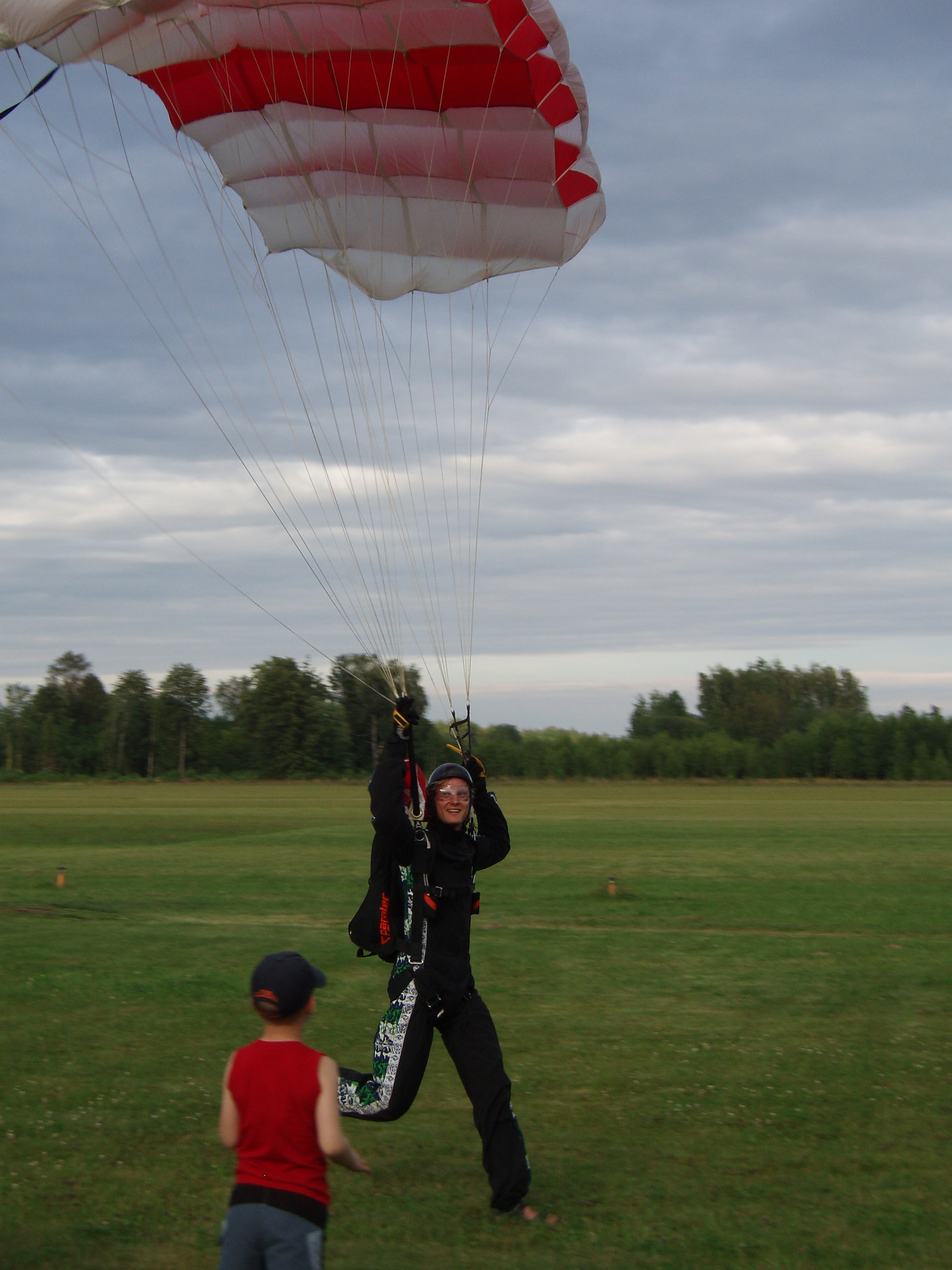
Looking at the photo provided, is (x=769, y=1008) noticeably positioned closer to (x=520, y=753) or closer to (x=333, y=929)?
(x=333, y=929)

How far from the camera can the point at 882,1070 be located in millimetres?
7559

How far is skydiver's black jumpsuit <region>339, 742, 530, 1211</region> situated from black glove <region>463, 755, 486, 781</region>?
497 mm

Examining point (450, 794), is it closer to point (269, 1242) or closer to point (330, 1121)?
point (330, 1121)

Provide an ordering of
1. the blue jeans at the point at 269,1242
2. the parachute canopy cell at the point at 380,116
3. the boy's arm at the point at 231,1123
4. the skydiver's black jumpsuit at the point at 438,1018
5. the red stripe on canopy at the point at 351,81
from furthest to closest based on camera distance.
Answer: the red stripe on canopy at the point at 351,81 < the parachute canopy cell at the point at 380,116 < the skydiver's black jumpsuit at the point at 438,1018 < the boy's arm at the point at 231,1123 < the blue jeans at the point at 269,1242

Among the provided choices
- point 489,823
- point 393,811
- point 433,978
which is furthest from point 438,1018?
point 489,823

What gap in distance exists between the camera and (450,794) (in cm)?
551

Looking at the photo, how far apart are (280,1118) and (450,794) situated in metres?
2.47

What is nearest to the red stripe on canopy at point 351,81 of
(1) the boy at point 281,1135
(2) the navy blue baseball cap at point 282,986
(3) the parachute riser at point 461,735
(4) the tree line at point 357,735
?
(3) the parachute riser at point 461,735

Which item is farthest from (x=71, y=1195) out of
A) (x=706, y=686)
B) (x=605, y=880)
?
(x=706, y=686)

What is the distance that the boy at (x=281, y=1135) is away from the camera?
3.05 m

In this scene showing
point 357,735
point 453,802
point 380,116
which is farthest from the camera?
point 357,735

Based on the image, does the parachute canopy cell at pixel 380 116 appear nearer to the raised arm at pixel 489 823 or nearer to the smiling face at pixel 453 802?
the raised arm at pixel 489 823

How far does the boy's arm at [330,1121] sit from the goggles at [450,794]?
7.69 ft

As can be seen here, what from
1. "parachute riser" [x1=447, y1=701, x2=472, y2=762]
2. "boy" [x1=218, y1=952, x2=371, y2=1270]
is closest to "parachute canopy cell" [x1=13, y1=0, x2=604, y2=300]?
"parachute riser" [x1=447, y1=701, x2=472, y2=762]
